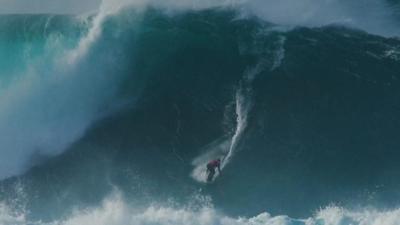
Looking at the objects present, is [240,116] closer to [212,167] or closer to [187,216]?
[212,167]

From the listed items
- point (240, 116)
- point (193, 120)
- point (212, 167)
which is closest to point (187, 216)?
point (212, 167)

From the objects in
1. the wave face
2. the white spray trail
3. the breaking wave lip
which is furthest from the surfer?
the breaking wave lip

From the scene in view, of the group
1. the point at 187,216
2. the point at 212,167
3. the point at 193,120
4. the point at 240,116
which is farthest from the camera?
the point at 193,120

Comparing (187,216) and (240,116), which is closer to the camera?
(187,216)

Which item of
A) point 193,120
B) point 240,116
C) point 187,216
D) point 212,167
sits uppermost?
point 193,120

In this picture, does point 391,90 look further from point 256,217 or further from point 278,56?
point 256,217

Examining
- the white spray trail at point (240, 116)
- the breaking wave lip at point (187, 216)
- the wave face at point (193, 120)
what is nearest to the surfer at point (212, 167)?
the wave face at point (193, 120)

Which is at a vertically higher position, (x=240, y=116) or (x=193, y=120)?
(x=193, y=120)
